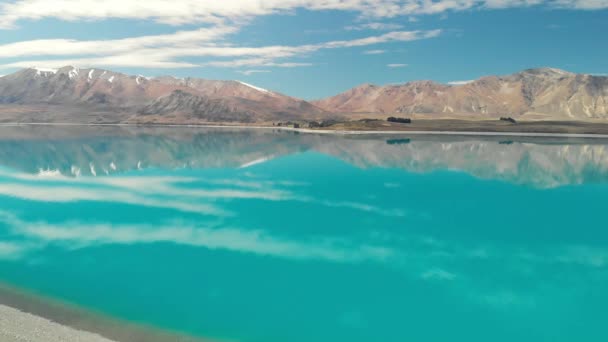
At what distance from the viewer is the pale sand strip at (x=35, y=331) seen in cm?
1775

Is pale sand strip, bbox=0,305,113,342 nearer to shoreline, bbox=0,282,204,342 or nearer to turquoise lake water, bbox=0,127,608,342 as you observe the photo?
shoreline, bbox=0,282,204,342

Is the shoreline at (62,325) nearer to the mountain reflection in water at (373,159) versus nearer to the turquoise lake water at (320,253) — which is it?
the turquoise lake water at (320,253)

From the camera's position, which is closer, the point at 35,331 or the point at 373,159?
the point at 35,331

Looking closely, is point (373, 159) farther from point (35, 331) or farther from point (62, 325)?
point (35, 331)

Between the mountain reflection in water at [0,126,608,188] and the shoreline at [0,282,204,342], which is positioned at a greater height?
the mountain reflection in water at [0,126,608,188]

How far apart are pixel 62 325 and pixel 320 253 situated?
16.8 metres

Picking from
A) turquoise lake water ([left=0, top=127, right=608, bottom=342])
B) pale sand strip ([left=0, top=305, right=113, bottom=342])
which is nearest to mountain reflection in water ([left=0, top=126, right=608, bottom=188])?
turquoise lake water ([left=0, top=127, right=608, bottom=342])

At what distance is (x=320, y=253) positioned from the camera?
103ft

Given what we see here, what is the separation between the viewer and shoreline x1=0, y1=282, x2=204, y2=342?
1816cm

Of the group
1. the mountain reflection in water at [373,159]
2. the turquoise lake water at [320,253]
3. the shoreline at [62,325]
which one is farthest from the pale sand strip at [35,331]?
the mountain reflection in water at [373,159]

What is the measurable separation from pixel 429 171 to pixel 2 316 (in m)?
64.8

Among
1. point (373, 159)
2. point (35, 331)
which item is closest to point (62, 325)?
point (35, 331)

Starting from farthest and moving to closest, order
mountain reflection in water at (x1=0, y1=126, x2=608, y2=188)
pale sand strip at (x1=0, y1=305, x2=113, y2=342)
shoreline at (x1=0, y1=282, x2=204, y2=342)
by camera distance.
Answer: mountain reflection in water at (x1=0, y1=126, x2=608, y2=188), shoreline at (x1=0, y1=282, x2=204, y2=342), pale sand strip at (x1=0, y1=305, x2=113, y2=342)

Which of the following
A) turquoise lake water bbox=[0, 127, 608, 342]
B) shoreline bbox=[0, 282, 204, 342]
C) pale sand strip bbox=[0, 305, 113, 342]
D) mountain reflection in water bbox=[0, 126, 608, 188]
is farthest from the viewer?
mountain reflection in water bbox=[0, 126, 608, 188]
